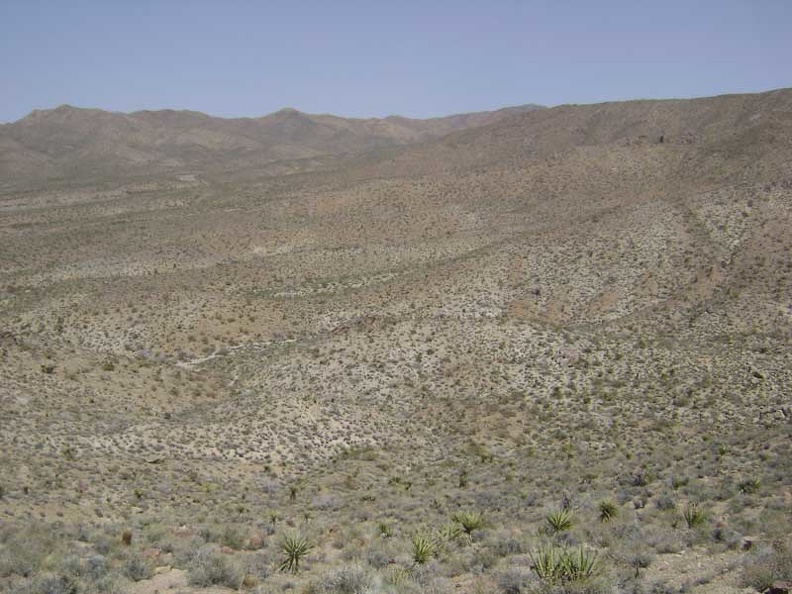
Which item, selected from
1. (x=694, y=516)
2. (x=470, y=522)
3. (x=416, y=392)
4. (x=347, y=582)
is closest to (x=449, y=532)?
(x=470, y=522)

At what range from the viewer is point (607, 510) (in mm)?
16094

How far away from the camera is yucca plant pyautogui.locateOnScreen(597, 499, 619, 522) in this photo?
15.9m

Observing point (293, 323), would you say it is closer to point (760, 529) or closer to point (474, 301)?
point (474, 301)

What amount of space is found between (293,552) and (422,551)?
2567 millimetres

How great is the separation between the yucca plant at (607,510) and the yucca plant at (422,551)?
4422 mm

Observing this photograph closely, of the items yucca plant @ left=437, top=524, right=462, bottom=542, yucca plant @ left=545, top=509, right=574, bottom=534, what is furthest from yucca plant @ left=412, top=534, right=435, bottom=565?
yucca plant @ left=545, top=509, right=574, bottom=534

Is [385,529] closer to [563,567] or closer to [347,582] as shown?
[347,582]

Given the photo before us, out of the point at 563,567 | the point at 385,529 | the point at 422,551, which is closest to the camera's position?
the point at 563,567

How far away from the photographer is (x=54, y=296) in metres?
42.9

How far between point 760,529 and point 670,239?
35732mm

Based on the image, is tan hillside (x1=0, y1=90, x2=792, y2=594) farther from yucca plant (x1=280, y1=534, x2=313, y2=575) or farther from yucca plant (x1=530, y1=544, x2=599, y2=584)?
yucca plant (x1=280, y1=534, x2=313, y2=575)

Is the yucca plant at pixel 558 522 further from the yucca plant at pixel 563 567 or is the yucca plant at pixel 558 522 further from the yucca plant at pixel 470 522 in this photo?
the yucca plant at pixel 563 567

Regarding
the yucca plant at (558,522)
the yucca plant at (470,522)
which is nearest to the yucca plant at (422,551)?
the yucca plant at (470,522)

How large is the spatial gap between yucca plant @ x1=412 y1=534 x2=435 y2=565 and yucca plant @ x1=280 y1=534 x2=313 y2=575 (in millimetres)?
2255
